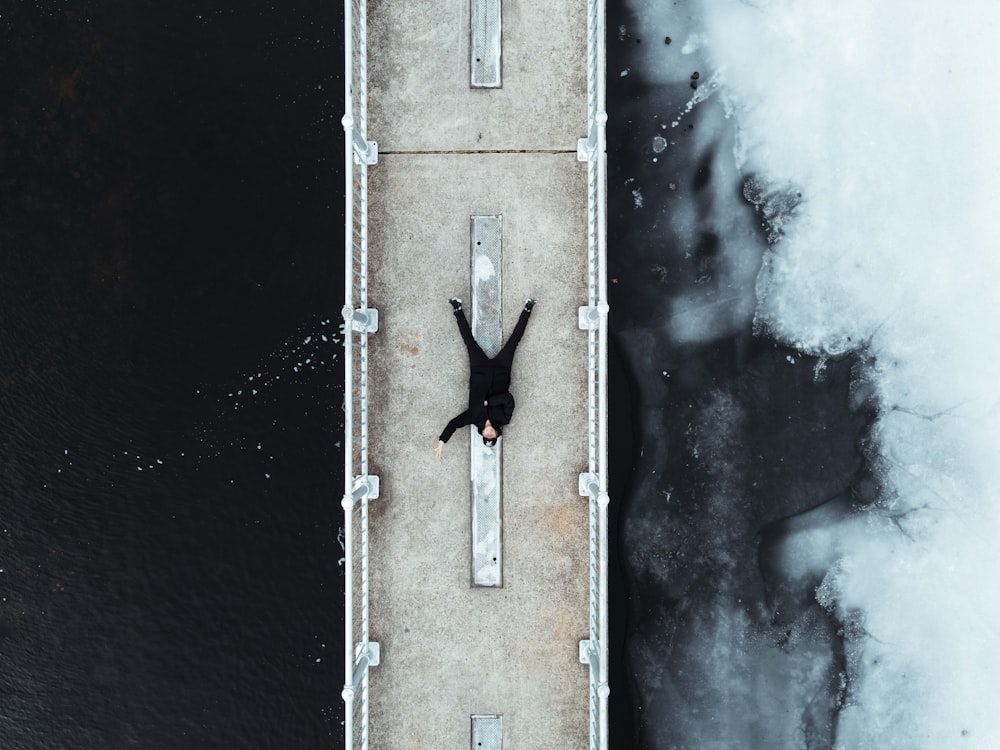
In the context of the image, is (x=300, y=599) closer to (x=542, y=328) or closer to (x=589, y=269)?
(x=542, y=328)

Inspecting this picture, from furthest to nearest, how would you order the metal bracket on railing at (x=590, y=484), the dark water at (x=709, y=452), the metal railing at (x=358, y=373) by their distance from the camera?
the dark water at (x=709, y=452) < the metal bracket on railing at (x=590, y=484) < the metal railing at (x=358, y=373)

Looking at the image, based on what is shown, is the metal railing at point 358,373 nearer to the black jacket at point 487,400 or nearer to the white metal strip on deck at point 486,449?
the black jacket at point 487,400

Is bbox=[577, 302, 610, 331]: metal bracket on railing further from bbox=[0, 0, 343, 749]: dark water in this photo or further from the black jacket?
bbox=[0, 0, 343, 749]: dark water

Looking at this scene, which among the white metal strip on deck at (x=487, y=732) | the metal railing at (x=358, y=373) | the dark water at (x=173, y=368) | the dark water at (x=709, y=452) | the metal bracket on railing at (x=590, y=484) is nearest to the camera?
the metal railing at (x=358, y=373)

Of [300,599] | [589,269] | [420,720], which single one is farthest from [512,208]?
[300,599]

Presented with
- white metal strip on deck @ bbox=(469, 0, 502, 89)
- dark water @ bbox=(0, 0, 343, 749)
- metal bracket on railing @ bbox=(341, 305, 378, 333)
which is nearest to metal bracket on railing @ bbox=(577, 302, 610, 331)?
metal bracket on railing @ bbox=(341, 305, 378, 333)

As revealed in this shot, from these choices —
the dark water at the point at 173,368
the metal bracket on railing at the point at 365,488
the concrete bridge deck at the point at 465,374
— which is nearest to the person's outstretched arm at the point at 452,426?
the concrete bridge deck at the point at 465,374

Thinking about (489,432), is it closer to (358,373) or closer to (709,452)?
(358,373)
